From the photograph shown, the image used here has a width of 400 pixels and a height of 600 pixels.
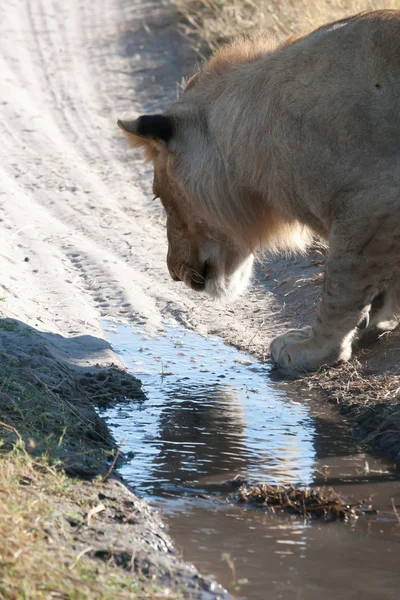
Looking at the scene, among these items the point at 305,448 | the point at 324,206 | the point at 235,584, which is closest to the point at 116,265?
the point at 324,206

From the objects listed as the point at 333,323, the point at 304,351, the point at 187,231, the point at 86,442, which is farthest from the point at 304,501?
the point at 187,231

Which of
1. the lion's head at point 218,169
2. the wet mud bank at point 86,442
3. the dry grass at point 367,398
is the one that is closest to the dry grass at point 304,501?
the wet mud bank at point 86,442

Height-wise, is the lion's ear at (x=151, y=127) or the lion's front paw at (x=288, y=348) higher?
the lion's ear at (x=151, y=127)

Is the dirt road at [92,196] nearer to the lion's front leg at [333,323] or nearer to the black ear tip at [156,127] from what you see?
the lion's front leg at [333,323]

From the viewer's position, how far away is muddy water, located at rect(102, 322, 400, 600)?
130 inches

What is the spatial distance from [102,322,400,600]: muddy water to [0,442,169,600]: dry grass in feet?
1.40

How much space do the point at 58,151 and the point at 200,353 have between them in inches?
178

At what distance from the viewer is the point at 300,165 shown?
→ 486cm

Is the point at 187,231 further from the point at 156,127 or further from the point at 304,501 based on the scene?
the point at 304,501

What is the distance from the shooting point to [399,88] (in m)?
4.71

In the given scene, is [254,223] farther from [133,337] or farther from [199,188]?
[133,337]

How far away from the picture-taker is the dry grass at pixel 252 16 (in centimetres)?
1002

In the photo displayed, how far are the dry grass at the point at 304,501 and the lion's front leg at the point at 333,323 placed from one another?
4.43ft

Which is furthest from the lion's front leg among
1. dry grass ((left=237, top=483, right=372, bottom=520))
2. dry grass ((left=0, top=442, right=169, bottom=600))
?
dry grass ((left=0, top=442, right=169, bottom=600))
